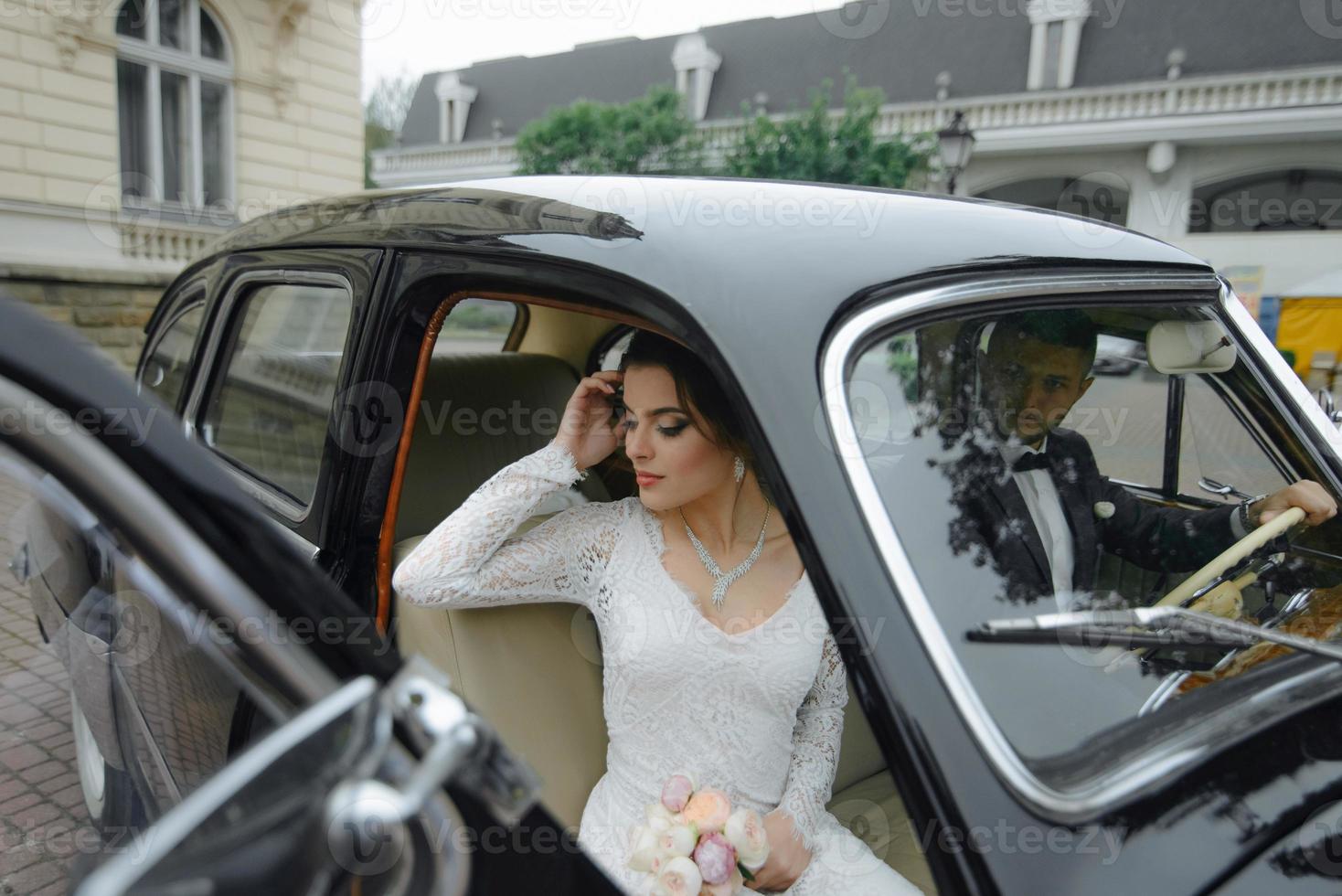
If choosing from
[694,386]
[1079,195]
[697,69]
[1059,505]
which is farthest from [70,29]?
[697,69]

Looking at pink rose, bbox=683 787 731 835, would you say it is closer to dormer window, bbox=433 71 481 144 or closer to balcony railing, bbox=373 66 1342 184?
balcony railing, bbox=373 66 1342 184

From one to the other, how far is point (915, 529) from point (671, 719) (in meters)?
0.74

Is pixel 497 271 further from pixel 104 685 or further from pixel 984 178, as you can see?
pixel 984 178

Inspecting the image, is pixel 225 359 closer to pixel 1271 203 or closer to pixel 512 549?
pixel 512 549

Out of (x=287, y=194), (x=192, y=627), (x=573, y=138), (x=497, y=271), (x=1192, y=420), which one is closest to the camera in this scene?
(x=192, y=627)

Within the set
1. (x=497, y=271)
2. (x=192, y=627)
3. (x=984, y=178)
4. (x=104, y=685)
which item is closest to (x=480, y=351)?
(x=497, y=271)

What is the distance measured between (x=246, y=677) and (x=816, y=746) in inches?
48.0

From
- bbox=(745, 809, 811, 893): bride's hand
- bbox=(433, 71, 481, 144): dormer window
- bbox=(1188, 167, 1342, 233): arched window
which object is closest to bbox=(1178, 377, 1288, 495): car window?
bbox=(745, 809, 811, 893): bride's hand

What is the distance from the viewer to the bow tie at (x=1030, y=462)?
161cm

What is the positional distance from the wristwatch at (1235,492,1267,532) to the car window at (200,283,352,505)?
6.85 feet

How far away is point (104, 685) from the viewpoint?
44.6 inches

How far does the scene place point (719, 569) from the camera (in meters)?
1.81

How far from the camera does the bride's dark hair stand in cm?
170

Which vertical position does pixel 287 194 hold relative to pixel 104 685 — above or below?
above
